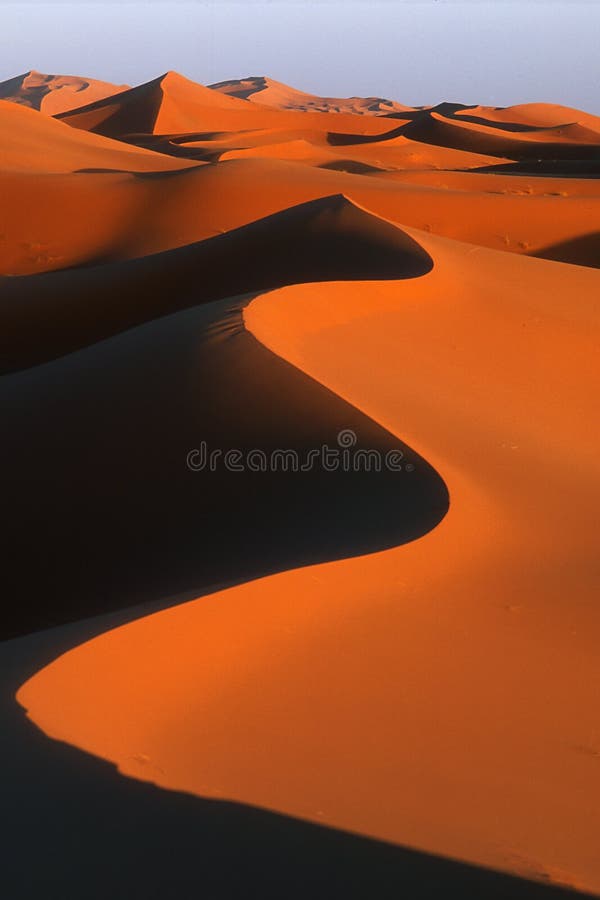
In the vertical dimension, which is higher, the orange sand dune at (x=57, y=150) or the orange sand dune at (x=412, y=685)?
the orange sand dune at (x=412, y=685)

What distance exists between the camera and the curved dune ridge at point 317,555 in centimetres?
246

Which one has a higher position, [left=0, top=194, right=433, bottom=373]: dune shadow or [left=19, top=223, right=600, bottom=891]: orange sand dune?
[left=19, top=223, right=600, bottom=891]: orange sand dune

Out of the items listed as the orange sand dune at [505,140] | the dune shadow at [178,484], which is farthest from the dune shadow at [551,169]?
the dune shadow at [178,484]

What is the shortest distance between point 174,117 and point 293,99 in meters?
60.6

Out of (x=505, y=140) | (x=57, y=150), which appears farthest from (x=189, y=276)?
(x=505, y=140)

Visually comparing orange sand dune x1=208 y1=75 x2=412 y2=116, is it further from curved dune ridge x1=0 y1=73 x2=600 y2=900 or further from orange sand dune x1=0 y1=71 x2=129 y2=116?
curved dune ridge x1=0 y1=73 x2=600 y2=900

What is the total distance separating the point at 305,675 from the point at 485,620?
2.65ft

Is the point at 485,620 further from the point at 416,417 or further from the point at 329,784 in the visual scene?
the point at 416,417

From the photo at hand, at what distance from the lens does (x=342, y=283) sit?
29.6 ft

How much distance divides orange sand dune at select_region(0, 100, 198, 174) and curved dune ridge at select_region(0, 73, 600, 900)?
12.8m

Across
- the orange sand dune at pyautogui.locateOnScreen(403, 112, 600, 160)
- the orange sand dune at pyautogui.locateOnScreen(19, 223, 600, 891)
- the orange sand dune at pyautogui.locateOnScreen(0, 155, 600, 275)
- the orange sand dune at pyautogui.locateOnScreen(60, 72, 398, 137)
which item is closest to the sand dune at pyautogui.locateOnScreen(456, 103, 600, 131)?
the orange sand dune at pyautogui.locateOnScreen(60, 72, 398, 137)

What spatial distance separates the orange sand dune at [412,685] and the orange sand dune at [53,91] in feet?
249

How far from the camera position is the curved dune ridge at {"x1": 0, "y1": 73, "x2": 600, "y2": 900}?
8.07ft

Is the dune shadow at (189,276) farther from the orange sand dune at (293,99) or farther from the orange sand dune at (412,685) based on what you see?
Result: the orange sand dune at (293,99)
